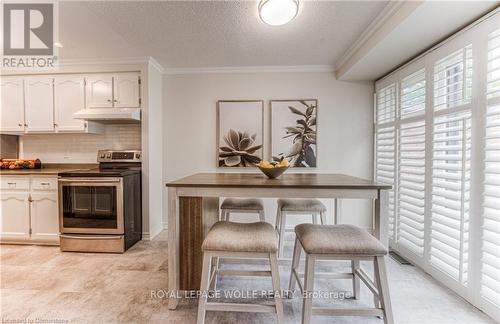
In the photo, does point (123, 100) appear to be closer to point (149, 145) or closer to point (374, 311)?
point (149, 145)

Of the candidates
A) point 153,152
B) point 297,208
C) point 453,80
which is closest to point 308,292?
point 297,208

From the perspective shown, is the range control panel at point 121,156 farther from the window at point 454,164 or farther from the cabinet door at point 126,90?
the window at point 454,164

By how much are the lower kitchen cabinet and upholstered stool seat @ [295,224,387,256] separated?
10.1 ft

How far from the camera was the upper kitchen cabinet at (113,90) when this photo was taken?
3.13m

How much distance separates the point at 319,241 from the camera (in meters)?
1.40

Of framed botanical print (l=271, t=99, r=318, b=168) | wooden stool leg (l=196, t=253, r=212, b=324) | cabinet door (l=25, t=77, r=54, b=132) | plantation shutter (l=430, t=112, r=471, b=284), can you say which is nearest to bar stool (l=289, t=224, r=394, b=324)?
wooden stool leg (l=196, t=253, r=212, b=324)

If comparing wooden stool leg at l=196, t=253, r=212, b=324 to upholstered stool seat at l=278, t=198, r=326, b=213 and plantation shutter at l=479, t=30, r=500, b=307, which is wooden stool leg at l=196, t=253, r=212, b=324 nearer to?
upholstered stool seat at l=278, t=198, r=326, b=213

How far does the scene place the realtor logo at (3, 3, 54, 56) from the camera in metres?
2.06

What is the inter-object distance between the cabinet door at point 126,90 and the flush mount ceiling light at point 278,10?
207 centimetres

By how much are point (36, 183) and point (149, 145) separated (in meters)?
1.38

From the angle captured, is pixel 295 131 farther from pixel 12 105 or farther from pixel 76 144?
pixel 12 105

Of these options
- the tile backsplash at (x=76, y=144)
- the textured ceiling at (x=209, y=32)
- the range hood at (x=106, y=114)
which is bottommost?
the tile backsplash at (x=76, y=144)

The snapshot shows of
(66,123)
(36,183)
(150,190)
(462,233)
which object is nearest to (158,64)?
(66,123)

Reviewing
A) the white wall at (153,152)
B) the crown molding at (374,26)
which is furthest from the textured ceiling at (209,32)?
the white wall at (153,152)
